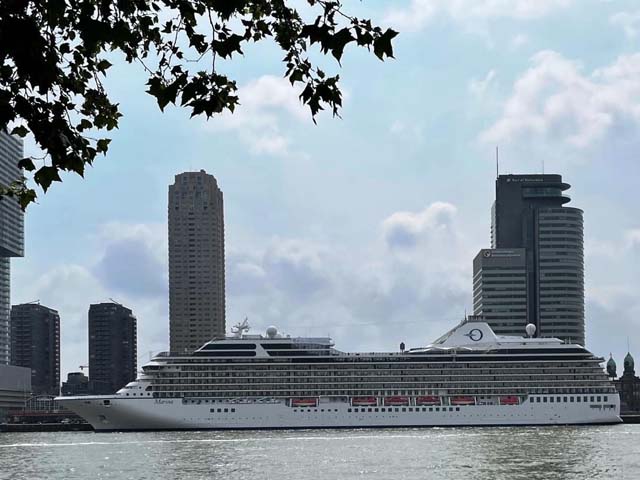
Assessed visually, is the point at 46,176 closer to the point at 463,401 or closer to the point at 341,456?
the point at 341,456

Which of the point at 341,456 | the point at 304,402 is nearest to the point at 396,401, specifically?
the point at 304,402

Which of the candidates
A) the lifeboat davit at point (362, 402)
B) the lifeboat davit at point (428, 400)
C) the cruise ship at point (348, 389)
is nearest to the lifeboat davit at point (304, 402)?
the cruise ship at point (348, 389)

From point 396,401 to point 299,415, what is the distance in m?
10.3

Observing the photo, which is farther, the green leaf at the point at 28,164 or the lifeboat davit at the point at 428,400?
the lifeboat davit at the point at 428,400

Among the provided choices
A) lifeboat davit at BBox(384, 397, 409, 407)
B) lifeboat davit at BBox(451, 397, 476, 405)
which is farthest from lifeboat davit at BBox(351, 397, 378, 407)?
lifeboat davit at BBox(451, 397, 476, 405)

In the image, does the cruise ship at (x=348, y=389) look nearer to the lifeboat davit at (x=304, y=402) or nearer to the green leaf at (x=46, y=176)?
the lifeboat davit at (x=304, y=402)

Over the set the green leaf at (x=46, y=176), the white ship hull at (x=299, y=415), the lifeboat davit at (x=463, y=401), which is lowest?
the white ship hull at (x=299, y=415)

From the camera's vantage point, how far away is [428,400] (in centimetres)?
12794

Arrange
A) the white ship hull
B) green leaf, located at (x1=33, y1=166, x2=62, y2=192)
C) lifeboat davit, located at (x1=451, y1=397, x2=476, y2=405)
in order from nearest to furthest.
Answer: green leaf, located at (x1=33, y1=166, x2=62, y2=192), the white ship hull, lifeboat davit, located at (x1=451, y1=397, x2=476, y2=405)

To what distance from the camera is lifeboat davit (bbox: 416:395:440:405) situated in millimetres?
127812

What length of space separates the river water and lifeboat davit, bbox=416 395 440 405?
11.7m

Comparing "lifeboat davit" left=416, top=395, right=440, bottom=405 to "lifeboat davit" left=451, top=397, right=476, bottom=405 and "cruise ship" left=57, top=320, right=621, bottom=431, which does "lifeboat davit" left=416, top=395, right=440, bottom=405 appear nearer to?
"cruise ship" left=57, top=320, right=621, bottom=431

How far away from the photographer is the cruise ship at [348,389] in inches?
4968

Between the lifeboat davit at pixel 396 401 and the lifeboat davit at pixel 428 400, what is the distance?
1288mm
